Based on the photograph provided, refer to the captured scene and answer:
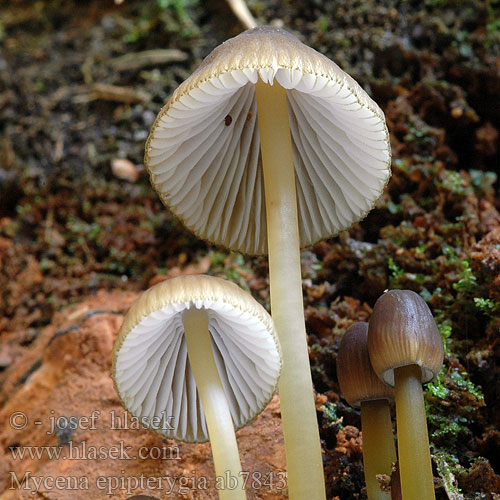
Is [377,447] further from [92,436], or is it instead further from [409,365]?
[92,436]

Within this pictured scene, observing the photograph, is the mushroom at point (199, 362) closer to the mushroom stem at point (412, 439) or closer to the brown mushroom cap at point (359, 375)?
the brown mushroom cap at point (359, 375)

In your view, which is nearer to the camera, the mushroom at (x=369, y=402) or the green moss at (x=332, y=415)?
the mushroom at (x=369, y=402)

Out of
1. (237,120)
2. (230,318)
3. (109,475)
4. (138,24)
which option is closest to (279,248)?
(230,318)

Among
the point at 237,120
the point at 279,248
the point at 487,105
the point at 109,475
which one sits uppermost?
the point at 487,105

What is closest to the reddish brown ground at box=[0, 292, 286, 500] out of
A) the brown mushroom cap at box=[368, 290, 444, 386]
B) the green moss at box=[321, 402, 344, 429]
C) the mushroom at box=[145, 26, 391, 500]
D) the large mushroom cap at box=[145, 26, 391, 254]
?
the green moss at box=[321, 402, 344, 429]

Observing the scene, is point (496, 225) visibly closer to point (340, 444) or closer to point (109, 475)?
point (340, 444)

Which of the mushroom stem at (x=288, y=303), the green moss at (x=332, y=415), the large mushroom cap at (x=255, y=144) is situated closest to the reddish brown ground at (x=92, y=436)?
the green moss at (x=332, y=415)

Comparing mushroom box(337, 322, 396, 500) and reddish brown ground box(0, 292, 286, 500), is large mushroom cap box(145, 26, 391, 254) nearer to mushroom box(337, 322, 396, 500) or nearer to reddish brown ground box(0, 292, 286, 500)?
mushroom box(337, 322, 396, 500)
